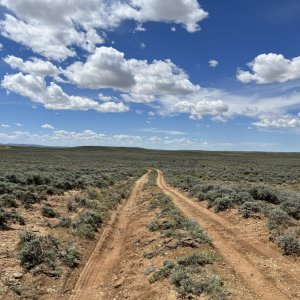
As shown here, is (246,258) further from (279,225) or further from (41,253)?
(41,253)

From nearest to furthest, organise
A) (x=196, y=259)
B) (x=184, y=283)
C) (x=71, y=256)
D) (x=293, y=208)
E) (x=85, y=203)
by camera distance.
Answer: (x=184, y=283)
(x=196, y=259)
(x=71, y=256)
(x=293, y=208)
(x=85, y=203)

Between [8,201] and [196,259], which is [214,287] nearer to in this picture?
[196,259]

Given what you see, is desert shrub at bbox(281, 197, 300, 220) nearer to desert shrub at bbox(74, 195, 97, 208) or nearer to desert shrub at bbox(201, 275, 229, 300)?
desert shrub at bbox(201, 275, 229, 300)

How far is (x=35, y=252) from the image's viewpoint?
10.7 meters

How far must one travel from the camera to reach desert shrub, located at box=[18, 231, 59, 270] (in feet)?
34.4

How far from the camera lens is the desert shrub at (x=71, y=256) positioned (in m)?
10.9

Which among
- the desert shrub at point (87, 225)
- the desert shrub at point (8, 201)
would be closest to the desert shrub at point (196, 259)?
the desert shrub at point (87, 225)

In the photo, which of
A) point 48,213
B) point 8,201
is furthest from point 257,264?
point 8,201

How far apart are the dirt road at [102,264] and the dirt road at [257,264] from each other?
3.54m

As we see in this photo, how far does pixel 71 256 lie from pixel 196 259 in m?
3.94

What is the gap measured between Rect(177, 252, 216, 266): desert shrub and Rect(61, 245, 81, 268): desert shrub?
326cm

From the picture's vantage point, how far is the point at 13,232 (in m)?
13.8

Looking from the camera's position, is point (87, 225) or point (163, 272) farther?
point (87, 225)

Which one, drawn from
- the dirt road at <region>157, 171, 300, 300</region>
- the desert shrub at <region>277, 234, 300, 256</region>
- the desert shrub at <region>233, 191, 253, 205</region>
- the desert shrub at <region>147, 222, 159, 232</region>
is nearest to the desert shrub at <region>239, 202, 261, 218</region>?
the dirt road at <region>157, 171, 300, 300</region>
